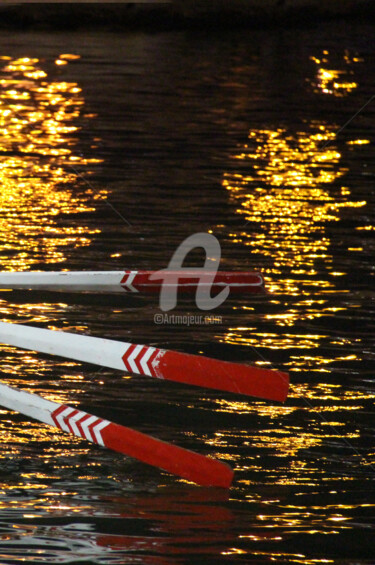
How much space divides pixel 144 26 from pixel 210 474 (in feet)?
89.1

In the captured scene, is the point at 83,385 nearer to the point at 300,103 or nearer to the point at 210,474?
the point at 210,474

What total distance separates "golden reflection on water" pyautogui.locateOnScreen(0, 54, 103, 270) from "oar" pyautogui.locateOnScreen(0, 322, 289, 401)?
3620 millimetres

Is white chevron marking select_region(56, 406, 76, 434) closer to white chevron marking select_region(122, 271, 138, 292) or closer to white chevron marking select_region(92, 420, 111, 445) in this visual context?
white chevron marking select_region(92, 420, 111, 445)

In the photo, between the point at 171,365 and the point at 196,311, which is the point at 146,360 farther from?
the point at 196,311

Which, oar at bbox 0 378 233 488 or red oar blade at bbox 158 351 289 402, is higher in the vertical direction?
red oar blade at bbox 158 351 289 402

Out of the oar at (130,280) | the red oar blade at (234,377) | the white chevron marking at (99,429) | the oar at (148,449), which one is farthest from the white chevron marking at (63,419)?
the oar at (130,280)

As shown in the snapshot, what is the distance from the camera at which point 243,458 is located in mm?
5145

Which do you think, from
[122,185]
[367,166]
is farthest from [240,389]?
[367,166]

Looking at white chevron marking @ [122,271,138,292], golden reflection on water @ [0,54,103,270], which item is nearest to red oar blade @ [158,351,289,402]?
white chevron marking @ [122,271,138,292]

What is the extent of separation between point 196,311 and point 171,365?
291 cm

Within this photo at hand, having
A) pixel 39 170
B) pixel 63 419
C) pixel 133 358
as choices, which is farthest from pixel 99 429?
pixel 39 170

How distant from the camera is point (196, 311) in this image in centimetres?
733

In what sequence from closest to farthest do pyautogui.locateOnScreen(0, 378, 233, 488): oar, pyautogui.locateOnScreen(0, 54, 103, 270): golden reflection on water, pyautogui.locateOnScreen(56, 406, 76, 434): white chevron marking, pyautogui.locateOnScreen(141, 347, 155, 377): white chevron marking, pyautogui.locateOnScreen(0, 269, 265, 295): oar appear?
pyautogui.locateOnScreen(0, 378, 233, 488): oar → pyautogui.locateOnScreen(141, 347, 155, 377): white chevron marking → pyautogui.locateOnScreen(56, 406, 76, 434): white chevron marking → pyautogui.locateOnScreen(0, 269, 265, 295): oar → pyautogui.locateOnScreen(0, 54, 103, 270): golden reflection on water

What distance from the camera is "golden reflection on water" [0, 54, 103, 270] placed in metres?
8.85
